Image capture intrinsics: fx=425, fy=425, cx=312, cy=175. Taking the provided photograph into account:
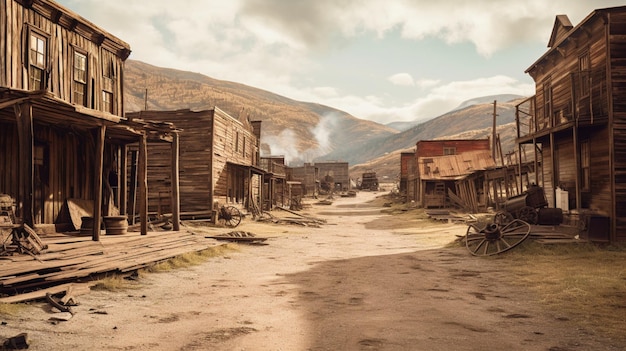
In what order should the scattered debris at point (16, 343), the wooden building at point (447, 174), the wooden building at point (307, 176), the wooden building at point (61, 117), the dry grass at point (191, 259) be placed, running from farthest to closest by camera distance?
the wooden building at point (307, 176) → the wooden building at point (447, 174) → the dry grass at point (191, 259) → the wooden building at point (61, 117) → the scattered debris at point (16, 343)

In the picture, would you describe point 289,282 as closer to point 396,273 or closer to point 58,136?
point 396,273

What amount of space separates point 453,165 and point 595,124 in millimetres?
21308

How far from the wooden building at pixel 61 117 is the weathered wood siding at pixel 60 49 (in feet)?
0.08

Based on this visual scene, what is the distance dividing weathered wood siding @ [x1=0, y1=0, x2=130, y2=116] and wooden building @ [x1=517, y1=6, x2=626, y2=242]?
15816 millimetres

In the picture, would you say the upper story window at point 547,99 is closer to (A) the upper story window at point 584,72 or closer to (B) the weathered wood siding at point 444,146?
(A) the upper story window at point 584,72

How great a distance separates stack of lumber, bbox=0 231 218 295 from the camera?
6.99 meters

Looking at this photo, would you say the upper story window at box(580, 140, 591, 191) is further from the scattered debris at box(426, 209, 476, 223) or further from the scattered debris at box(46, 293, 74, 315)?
the scattered debris at box(46, 293, 74, 315)

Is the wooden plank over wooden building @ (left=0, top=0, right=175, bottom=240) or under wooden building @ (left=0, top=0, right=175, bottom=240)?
under

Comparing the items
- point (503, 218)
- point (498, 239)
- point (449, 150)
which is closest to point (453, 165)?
point (449, 150)

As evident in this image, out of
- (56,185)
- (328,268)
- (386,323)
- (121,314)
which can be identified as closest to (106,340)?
(121,314)

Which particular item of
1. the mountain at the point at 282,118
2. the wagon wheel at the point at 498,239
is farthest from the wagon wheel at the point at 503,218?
the mountain at the point at 282,118

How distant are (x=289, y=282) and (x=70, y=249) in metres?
4.65

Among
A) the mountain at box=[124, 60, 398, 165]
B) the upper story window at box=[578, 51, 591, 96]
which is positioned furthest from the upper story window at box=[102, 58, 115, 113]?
the mountain at box=[124, 60, 398, 165]

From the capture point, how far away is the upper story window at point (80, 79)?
13.1 meters
